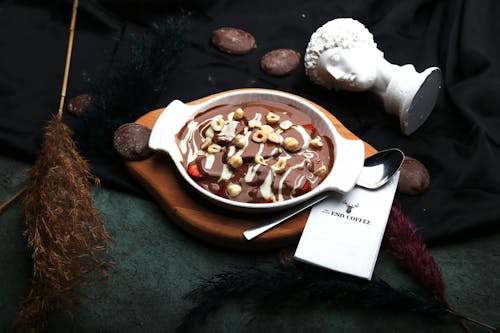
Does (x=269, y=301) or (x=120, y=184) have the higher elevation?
(x=120, y=184)

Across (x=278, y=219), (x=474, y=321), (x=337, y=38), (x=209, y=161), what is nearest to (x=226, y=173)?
(x=209, y=161)

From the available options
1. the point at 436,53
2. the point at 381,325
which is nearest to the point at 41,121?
the point at 381,325

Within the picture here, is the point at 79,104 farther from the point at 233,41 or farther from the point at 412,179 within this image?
the point at 412,179

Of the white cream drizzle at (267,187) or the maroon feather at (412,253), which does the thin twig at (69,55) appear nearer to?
the white cream drizzle at (267,187)


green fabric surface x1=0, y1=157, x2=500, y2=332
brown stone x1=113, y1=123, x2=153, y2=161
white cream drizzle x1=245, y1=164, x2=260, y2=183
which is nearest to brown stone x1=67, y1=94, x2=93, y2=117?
brown stone x1=113, y1=123, x2=153, y2=161

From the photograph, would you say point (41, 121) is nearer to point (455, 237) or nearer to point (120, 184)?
point (120, 184)

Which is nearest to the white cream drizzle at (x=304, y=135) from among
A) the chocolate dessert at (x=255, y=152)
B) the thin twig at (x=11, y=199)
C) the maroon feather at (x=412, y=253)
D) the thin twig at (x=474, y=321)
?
the chocolate dessert at (x=255, y=152)
